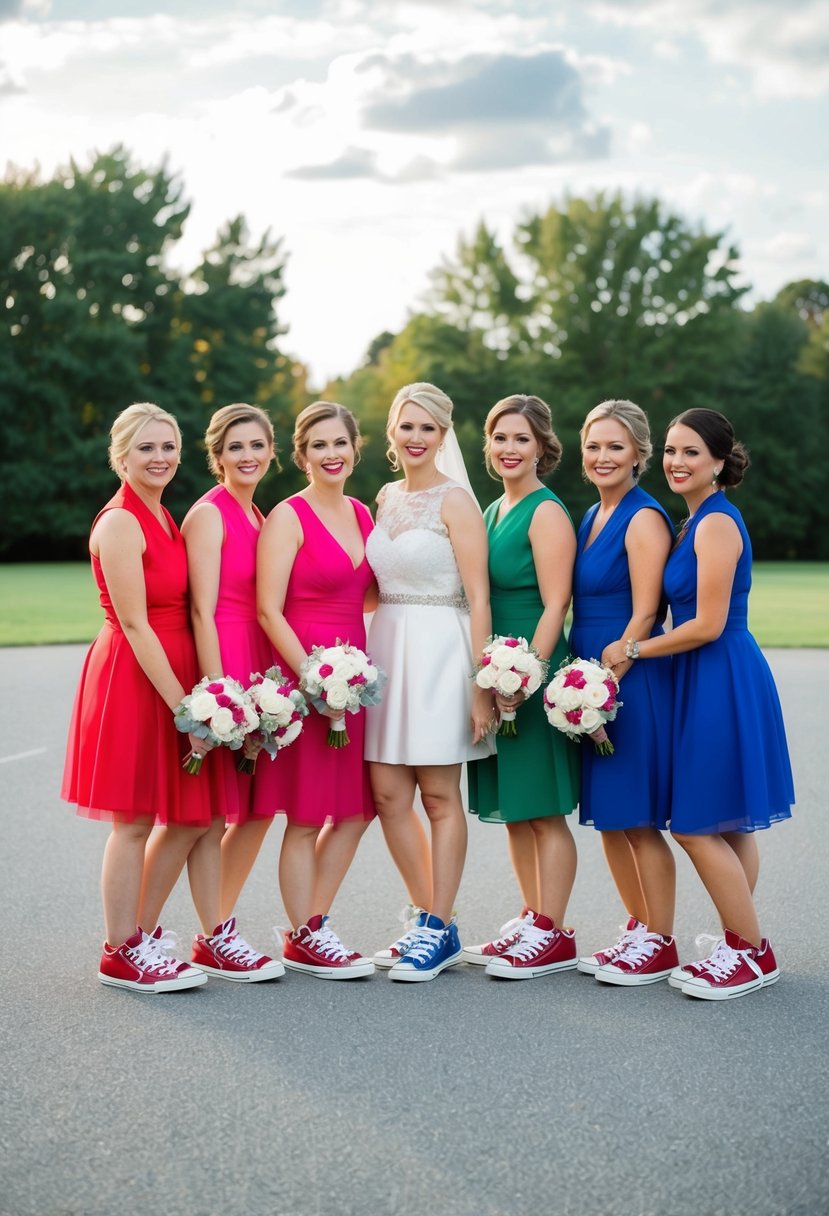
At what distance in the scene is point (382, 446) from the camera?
62.0 metres

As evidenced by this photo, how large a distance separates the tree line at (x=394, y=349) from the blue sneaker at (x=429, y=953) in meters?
49.1

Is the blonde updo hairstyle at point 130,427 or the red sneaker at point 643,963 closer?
the red sneaker at point 643,963

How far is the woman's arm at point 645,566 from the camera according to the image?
558cm

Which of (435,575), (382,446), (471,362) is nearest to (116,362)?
(382,446)

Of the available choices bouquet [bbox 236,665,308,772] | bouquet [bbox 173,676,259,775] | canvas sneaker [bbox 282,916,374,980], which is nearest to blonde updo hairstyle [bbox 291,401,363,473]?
bouquet [bbox 236,665,308,772]

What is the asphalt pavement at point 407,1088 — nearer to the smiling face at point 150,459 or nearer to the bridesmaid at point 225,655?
the bridesmaid at point 225,655

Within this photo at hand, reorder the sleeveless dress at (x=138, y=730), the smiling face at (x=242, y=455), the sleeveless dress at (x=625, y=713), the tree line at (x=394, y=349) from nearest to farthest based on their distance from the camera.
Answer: the sleeveless dress at (x=138, y=730) < the sleeveless dress at (x=625, y=713) < the smiling face at (x=242, y=455) < the tree line at (x=394, y=349)

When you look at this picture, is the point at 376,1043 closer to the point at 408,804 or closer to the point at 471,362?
the point at 408,804

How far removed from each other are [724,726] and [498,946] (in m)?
1.36

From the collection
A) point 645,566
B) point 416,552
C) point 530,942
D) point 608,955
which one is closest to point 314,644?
point 416,552

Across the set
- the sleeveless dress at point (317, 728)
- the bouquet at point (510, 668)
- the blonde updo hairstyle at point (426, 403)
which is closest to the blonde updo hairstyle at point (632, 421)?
the blonde updo hairstyle at point (426, 403)

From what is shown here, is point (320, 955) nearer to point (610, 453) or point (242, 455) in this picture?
point (242, 455)

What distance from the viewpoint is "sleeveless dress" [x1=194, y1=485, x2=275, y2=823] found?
5.70 metres

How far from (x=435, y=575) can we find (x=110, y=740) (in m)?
1.53
